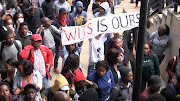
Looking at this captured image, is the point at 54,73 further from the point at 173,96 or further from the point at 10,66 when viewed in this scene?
the point at 173,96

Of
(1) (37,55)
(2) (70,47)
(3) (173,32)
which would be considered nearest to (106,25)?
(2) (70,47)

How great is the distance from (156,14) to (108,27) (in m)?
3.89

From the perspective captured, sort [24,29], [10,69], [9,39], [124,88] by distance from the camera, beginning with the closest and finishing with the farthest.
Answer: [124,88] < [10,69] < [9,39] < [24,29]

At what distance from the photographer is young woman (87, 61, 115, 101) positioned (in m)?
6.14

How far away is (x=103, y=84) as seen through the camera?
6.16 m

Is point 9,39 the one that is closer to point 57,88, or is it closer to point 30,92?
point 30,92

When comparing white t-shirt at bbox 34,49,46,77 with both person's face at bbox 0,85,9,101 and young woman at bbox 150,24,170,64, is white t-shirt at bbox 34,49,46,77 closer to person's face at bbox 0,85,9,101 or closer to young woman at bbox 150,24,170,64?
person's face at bbox 0,85,9,101

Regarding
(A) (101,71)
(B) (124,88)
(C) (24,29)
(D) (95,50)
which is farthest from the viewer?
(C) (24,29)

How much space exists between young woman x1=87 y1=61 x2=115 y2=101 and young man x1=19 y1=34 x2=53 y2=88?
3.93 feet

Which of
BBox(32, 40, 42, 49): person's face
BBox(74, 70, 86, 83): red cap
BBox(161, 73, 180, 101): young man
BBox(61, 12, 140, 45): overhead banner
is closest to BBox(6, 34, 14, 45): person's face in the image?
BBox(32, 40, 42, 49): person's face

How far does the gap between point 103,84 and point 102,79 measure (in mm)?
88

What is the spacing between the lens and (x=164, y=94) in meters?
5.71

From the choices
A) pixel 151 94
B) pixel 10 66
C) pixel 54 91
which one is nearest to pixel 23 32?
pixel 10 66

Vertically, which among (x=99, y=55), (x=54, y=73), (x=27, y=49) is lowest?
(x=54, y=73)
